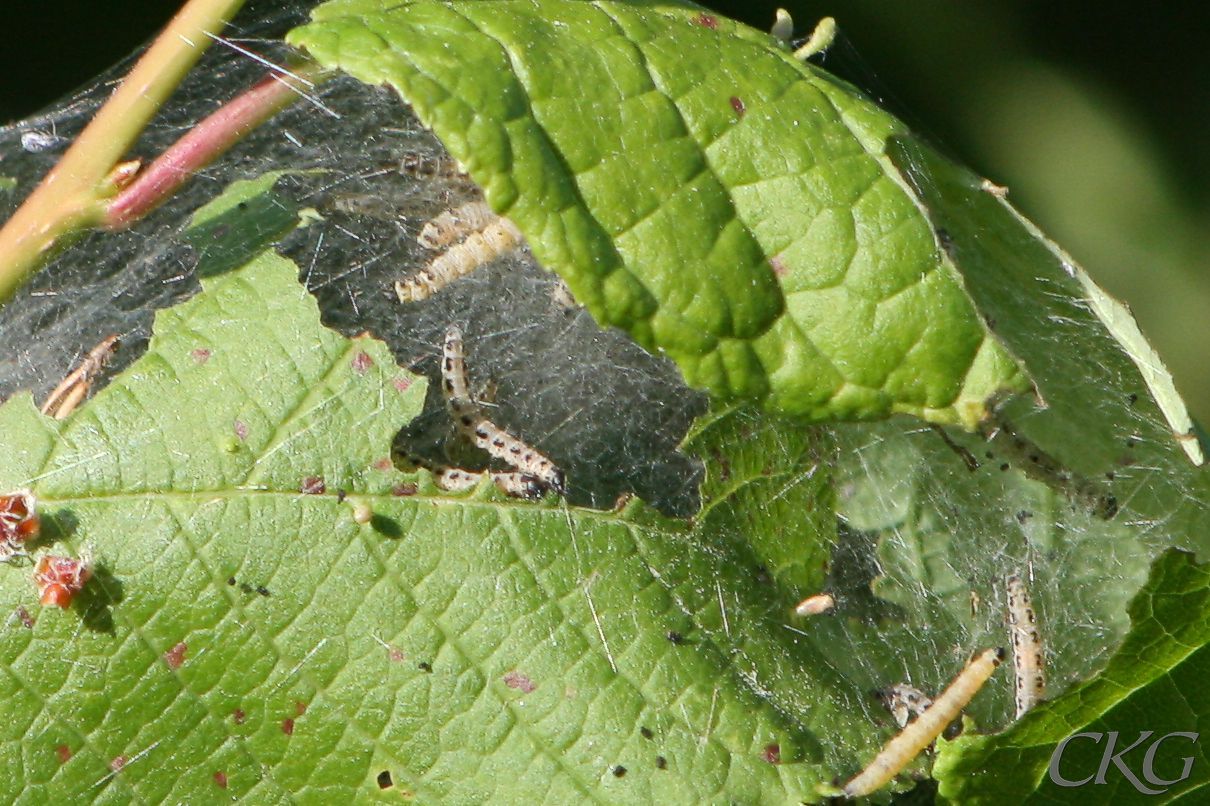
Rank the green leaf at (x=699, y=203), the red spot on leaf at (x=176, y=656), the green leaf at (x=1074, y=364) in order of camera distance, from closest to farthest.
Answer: the green leaf at (x=699, y=203) < the green leaf at (x=1074, y=364) < the red spot on leaf at (x=176, y=656)

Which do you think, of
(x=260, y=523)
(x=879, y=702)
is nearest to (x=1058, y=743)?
(x=879, y=702)

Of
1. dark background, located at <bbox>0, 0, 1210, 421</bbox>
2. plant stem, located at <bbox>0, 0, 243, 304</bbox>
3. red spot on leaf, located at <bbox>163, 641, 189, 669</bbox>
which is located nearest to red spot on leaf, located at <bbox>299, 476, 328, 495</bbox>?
red spot on leaf, located at <bbox>163, 641, 189, 669</bbox>

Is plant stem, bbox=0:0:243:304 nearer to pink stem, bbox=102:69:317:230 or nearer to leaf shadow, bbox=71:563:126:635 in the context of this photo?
pink stem, bbox=102:69:317:230

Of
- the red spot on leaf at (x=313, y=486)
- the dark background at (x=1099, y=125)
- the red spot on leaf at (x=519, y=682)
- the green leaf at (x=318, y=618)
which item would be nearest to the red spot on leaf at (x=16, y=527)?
the green leaf at (x=318, y=618)

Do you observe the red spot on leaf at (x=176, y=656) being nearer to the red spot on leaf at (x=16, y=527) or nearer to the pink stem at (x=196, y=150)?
the red spot on leaf at (x=16, y=527)

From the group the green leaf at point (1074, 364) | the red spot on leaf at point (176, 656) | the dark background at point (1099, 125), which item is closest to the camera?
the green leaf at point (1074, 364)

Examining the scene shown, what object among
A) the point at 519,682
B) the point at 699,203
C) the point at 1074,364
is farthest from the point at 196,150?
the point at 1074,364
